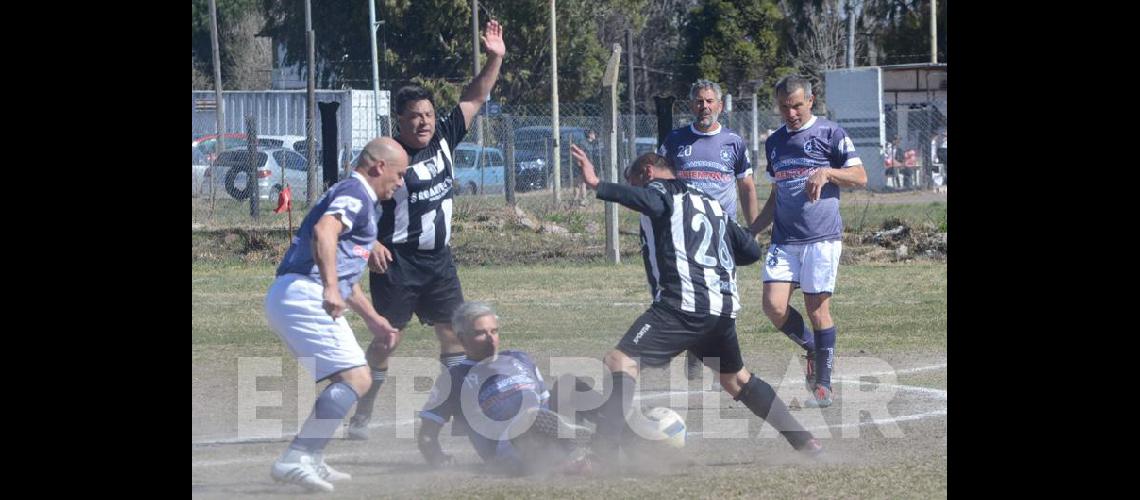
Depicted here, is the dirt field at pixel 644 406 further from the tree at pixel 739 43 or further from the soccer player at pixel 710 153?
the tree at pixel 739 43

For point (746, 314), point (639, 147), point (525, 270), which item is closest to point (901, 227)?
point (525, 270)

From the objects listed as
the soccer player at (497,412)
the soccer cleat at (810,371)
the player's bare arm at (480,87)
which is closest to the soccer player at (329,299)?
the soccer player at (497,412)

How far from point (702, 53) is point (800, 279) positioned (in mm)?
38794

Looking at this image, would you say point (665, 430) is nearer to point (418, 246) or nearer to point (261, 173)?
point (418, 246)

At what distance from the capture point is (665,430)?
6957 mm

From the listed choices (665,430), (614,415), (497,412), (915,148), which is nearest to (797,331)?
(665,430)

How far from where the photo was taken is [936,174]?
31.2m

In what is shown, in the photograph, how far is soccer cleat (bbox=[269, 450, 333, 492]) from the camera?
624 cm

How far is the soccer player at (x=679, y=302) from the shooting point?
22.2 feet

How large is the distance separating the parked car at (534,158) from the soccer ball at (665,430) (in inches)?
627

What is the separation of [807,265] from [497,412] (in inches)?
110

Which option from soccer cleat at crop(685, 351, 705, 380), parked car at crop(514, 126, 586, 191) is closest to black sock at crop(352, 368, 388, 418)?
soccer cleat at crop(685, 351, 705, 380)

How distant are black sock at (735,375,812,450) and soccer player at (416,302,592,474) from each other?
902mm

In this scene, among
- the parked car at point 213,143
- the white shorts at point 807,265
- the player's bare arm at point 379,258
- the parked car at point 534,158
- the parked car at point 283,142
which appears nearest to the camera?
the player's bare arm at point 379,258
